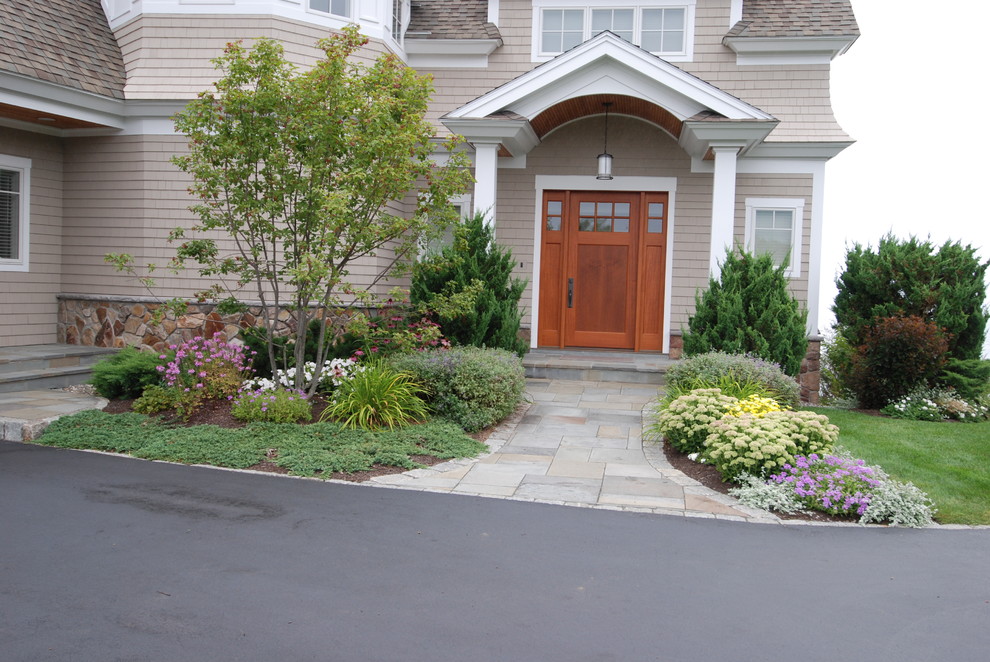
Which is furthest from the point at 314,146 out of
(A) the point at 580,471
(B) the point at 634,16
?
(B) the point at 634,16

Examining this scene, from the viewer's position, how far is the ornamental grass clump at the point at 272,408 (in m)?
7.48

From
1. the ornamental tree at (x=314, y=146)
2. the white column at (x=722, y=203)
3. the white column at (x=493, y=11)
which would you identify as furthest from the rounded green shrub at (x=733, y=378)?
the white column at (x=493, y=11)

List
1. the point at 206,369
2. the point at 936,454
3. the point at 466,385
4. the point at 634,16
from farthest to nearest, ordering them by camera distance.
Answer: the point at 634,16 → the point at 206,369 → the point at 466,385 → the point at 936,454

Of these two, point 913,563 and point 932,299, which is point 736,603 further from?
point 932,299

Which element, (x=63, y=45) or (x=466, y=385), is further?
(x=63, y=45)

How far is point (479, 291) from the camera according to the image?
9.36 metres

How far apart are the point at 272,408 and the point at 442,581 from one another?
12.5 feet

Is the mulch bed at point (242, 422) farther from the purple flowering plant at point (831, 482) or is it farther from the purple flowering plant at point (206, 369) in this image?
the purple flowering plant at point (831, 482)

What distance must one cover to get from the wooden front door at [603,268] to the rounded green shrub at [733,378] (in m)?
3.52

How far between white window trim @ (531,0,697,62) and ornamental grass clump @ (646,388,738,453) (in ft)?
21.6

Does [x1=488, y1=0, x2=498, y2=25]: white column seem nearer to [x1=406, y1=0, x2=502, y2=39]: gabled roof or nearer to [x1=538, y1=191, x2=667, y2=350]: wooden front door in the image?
[x1=406, y1=0, x2=502, y2=39]: gabled roof

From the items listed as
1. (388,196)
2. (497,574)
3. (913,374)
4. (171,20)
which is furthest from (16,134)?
(913,374)

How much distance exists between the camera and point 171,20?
1089 centimetres

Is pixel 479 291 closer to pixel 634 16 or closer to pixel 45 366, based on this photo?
pixel 45 366
